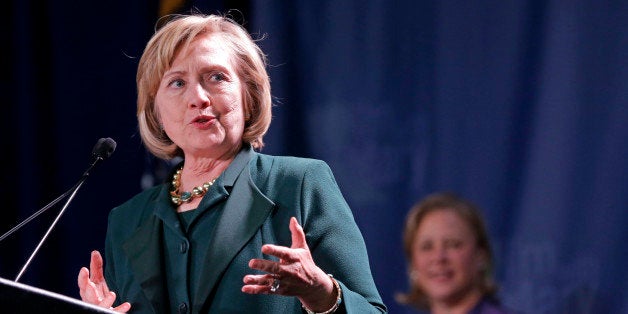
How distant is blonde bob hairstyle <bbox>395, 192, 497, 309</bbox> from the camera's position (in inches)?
115

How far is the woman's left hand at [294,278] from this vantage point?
170 centimetres

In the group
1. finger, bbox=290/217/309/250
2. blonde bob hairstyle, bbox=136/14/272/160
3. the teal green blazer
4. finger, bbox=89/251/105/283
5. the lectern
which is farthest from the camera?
blonde bob hairstyle, bbox=136/14/272/160

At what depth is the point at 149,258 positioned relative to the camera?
2.09 m

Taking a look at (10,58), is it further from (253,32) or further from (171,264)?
(171,264)

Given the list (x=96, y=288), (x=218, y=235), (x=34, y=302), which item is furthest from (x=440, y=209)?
(x=34, y=302)

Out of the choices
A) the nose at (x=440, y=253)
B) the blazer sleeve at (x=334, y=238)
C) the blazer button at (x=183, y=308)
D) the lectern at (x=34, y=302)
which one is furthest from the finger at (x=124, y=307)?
the nose at (x=440, y=253)

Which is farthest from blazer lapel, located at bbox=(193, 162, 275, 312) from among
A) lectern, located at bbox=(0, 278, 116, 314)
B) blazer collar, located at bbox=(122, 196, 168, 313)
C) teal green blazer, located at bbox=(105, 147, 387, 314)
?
lectern, located at bbox=(0, 278, 116, 314)

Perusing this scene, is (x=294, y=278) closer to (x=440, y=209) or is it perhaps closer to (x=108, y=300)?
(x=108, y=300)

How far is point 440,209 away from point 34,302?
1806 mm

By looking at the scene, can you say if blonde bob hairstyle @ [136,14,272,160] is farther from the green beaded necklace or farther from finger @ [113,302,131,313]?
finger @ [113,302,131,313]

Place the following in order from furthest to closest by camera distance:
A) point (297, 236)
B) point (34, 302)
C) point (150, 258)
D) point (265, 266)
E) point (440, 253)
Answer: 1. point (440, 253)
2. point (150, 258)
3. point (297, 236)
4. point (265, 266)
5. point (34, 302)

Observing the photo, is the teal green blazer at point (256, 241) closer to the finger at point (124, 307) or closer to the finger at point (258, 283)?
the finger at point (124, 307)

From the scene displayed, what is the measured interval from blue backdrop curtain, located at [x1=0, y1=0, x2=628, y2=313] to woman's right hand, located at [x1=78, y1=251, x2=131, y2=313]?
1.25 m

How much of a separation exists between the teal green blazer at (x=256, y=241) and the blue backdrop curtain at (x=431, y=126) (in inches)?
38.8
